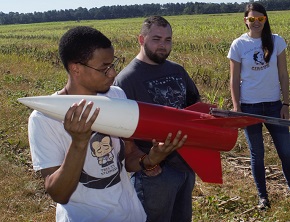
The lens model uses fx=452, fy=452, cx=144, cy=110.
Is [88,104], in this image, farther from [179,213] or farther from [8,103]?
[8,103]

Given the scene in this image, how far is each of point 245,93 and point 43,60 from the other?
13.7 m

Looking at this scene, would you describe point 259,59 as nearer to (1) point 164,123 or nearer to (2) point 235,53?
(2) point 235,53

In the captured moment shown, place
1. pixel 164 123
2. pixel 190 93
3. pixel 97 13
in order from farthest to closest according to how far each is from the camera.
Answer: pixel 97 13
pixel 190 93
pixel 164 123

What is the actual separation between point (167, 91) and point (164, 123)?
0.85 m

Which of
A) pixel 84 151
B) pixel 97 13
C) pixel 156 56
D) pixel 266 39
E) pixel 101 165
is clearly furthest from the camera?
pixel 97 13

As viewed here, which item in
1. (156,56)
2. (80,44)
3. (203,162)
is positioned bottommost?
(203,162)

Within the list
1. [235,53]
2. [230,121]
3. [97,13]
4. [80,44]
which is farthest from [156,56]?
[97,13]

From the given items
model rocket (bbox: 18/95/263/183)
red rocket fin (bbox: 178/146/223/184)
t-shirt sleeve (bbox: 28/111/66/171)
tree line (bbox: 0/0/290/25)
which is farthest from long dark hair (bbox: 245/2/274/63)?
tree line (bbox: 0/0/290/25)

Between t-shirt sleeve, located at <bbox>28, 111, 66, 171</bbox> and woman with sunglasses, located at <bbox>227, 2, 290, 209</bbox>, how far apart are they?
2511mm

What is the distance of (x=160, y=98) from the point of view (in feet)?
11.1

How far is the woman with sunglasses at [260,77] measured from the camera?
434 cm

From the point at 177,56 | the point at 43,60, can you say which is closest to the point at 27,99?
the point at 177,56

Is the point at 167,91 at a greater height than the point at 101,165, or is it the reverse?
the point at 167,91

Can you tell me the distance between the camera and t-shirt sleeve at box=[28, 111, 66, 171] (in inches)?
89.7
